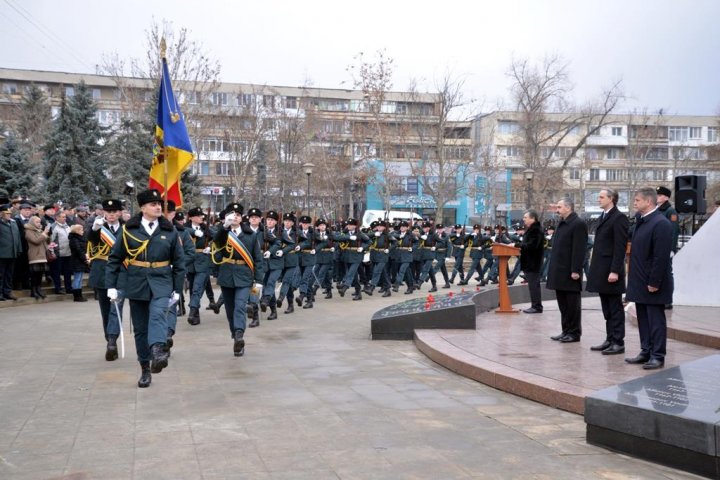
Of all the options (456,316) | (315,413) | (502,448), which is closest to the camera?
(502,448)

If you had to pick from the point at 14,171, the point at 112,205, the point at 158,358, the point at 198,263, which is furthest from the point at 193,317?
the point at 14,171

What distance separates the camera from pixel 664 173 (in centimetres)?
6806

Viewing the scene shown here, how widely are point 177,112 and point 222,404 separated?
7.34 metres

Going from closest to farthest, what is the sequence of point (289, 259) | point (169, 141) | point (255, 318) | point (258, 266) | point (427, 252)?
point (258, 266)
point (169, 141)
point (255, 318)
point (289, 259)
point (427, 252)

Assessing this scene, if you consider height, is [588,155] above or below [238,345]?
above

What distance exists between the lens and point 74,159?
35.3 m

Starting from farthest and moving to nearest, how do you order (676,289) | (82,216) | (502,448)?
(82,216), (676,289), (502,448)

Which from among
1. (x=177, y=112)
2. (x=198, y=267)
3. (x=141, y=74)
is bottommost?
(x=198, y=267)

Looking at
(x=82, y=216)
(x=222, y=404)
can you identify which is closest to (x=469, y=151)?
(x=82, y=216)

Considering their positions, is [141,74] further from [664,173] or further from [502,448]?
[664,173]

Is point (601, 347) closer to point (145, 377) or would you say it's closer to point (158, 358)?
point (158, 358)

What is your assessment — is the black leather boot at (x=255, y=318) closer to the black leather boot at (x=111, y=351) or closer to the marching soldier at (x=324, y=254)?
the black leather boot at (x=111, y=351)

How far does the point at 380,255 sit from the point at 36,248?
26.2ft

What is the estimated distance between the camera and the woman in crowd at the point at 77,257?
16.4 metres
